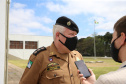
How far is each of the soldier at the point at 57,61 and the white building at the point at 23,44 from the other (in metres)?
37.4

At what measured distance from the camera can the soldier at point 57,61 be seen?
199 centimetres

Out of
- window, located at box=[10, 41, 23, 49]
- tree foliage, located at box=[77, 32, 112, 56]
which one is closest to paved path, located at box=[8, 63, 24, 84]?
window, located at box=[10, 41, 23, 49]

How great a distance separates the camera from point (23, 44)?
39.1m

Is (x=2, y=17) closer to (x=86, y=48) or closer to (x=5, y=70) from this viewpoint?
(x=5, y=70)

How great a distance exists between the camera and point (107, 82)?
837mm

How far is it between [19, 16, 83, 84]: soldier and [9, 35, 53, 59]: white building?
37.4 metres

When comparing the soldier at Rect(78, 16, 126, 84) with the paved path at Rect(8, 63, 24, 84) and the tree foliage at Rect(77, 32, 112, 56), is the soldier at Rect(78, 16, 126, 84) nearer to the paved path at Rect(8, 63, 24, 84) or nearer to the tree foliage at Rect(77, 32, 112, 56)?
the paved path at Rect(8, 63, 24, 84)

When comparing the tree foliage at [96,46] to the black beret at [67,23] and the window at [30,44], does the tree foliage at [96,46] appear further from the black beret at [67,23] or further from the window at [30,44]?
the black beret at [67,23]

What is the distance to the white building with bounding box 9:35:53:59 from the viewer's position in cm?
3822

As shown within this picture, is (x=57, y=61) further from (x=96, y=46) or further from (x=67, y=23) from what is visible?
(x=96, y=46)

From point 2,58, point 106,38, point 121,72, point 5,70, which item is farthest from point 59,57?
point 106,38

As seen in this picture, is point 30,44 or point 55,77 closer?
point 55,77

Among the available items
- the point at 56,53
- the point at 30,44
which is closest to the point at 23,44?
the point at 30,44

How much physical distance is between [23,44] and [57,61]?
3834cm
